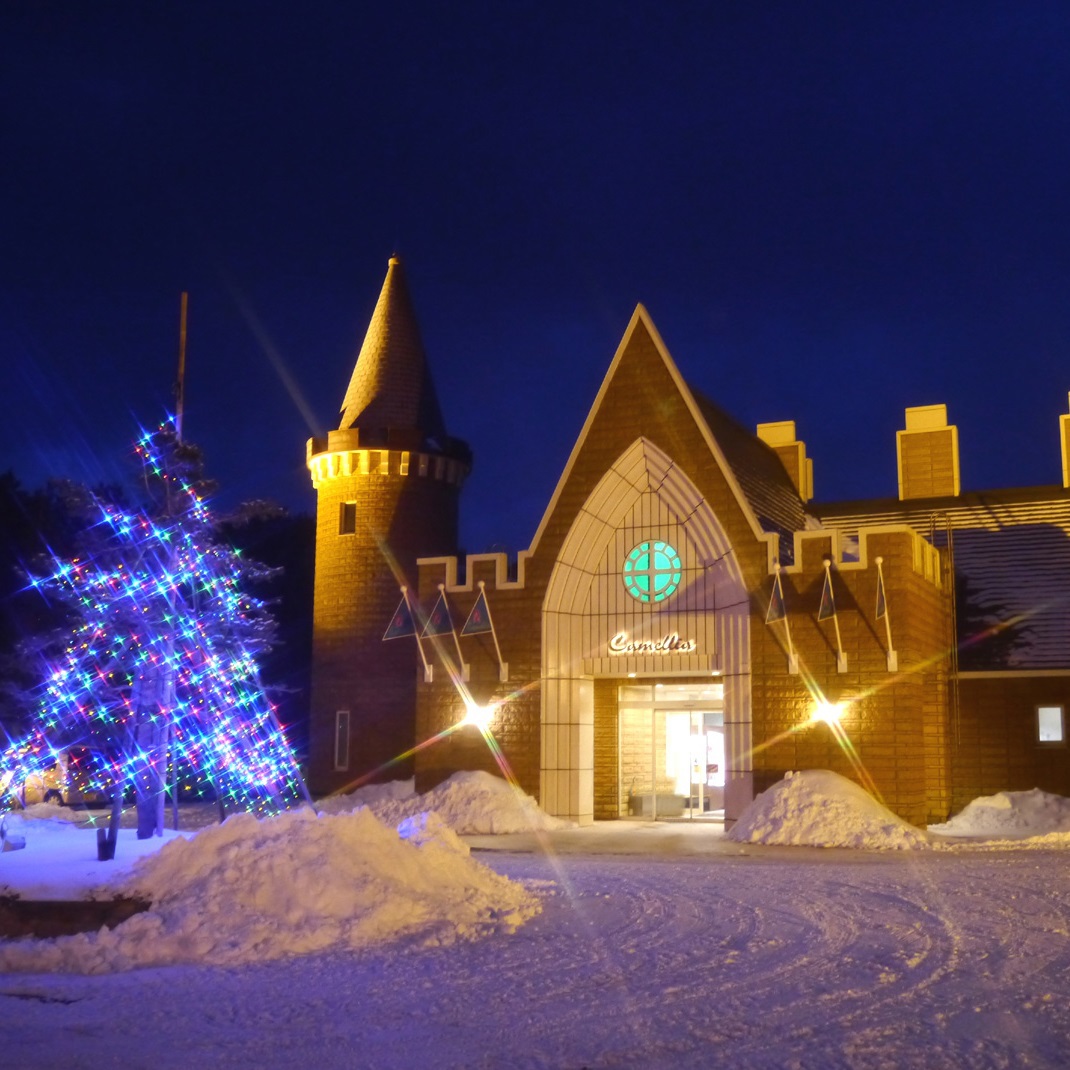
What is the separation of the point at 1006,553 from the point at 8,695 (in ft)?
89.6

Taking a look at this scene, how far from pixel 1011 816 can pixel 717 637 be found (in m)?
6.84

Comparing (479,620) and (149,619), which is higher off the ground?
(479,620)

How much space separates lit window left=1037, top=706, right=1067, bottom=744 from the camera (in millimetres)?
26969

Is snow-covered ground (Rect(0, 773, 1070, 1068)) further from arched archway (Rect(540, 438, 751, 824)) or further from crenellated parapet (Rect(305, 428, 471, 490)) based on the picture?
crenellated parapet (Rect(305, 428, 471, 490))

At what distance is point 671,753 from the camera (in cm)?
2947

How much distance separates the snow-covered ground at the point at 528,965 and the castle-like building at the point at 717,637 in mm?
7211

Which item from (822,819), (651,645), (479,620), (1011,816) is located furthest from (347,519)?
(1011,816)

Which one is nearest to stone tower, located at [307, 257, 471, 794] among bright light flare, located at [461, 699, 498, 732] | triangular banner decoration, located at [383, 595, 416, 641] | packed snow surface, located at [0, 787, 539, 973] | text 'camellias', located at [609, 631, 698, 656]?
triangular banner decoration, located at [383, 595, 416, 641]

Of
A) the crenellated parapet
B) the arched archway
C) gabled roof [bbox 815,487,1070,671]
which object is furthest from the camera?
the crenellated parapet

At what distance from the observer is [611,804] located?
2898cm

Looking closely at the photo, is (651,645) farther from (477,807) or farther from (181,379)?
(181,379)

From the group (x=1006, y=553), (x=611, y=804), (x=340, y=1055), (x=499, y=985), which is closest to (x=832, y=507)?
(x=1006, y=553)

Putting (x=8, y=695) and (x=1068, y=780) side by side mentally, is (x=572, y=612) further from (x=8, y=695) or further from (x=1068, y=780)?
(x=8, y=695)

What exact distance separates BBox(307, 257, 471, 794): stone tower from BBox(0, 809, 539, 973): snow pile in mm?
19631
